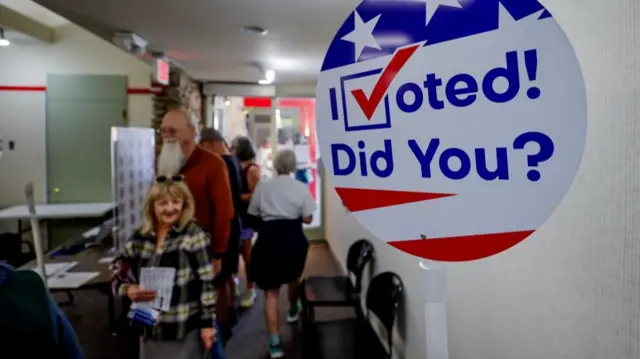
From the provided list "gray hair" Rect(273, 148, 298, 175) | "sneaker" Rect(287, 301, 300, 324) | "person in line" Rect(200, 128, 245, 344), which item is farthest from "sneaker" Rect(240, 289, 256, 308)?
"gray hair" Rect(273, 148, 298, 175)

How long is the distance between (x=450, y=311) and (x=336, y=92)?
126cm

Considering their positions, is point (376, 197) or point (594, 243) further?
point (594, 243)

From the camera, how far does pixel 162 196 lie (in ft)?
6.09

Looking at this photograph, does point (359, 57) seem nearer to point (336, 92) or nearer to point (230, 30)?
point (336, 92)

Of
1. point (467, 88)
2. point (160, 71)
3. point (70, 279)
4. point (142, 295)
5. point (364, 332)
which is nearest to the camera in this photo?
point (467, 88)

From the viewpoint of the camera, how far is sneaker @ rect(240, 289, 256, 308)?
12.8 feet

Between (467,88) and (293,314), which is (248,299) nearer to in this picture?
(293,314)

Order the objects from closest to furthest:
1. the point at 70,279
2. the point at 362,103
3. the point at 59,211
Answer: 1. the point at 362,103
2. the point at 70,279
3. the point at 59,211

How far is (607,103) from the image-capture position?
960mm

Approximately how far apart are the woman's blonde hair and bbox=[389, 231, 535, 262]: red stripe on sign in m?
1.27

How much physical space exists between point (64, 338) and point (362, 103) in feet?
2.71

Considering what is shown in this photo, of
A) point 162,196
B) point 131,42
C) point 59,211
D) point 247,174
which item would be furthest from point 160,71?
point 162,196

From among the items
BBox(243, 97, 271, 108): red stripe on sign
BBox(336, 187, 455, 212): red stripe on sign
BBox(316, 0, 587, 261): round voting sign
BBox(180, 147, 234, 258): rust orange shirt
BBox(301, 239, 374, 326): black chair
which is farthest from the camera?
BBox(243, 97, 271, 108): red stripe on sign

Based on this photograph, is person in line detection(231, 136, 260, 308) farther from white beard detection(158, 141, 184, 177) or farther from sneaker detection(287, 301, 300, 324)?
white beard detection(158, 141, 184, 177)
